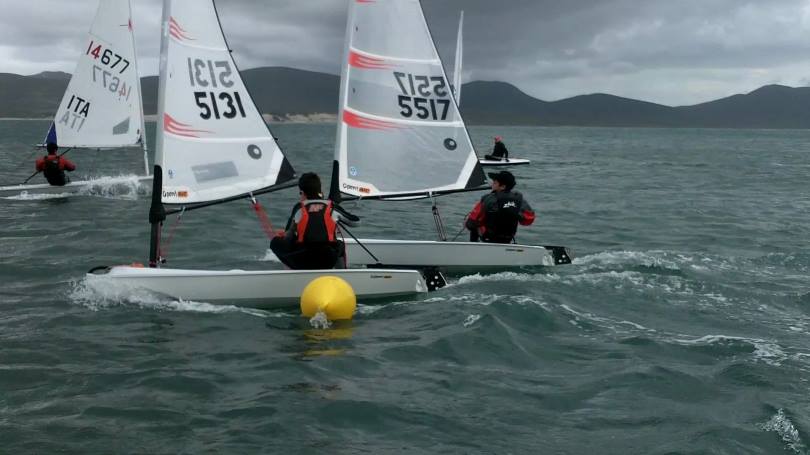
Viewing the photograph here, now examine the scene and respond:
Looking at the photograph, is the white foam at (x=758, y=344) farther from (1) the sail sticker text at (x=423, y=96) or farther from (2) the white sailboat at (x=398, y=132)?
(1) the sail sticker text at (x=423, y=96)

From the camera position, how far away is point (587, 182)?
30438 millimetres

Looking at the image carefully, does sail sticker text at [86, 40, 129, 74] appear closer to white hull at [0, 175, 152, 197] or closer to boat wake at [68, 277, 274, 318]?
white hull at [0, 175, 152, 197]

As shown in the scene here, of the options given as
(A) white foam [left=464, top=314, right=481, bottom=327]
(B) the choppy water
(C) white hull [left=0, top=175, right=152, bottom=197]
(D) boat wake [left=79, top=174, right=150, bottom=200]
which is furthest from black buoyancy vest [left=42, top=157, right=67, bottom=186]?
(A) white foam [left=464, top=314, right=481, bottom=327]

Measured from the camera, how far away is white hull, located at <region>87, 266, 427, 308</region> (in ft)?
28.6

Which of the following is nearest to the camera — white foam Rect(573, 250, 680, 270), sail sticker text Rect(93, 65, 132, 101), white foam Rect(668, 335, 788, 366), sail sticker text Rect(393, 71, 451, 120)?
white foam Rect(668, 335, 788, 366)

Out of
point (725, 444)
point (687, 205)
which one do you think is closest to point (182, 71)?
point (725, 444)

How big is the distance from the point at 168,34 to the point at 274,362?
414cm

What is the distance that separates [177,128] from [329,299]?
9.58ft

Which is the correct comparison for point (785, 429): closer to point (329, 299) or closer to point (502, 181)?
point (329, 299)

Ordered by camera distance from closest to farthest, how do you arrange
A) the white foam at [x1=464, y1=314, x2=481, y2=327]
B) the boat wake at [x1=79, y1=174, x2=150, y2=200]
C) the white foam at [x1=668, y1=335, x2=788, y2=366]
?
the white foam at [x1=668, y1=335, x2=788, y2=366] < the white foam at [x1=464, y1=314, x2=481, y2=327] < the boat wake at [x1=79, y1=174, x2=150, y2=200]

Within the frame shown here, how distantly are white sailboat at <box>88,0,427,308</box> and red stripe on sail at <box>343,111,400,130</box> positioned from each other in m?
1.41

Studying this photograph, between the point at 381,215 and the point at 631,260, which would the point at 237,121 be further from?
the point at 381,215

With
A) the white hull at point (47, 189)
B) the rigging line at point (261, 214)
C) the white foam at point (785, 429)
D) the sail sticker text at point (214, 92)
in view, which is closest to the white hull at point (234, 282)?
the rigging line at point (261, 214)

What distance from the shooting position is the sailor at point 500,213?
36.1ft
